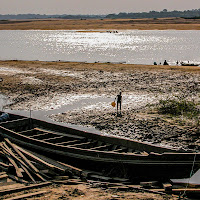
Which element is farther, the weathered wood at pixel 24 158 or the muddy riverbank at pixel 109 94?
the muddy riverbank at pixel 109 94

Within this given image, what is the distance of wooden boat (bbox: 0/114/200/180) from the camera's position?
1237 centimetres

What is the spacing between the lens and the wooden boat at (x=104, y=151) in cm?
1237

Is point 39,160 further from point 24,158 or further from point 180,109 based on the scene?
point 180,109

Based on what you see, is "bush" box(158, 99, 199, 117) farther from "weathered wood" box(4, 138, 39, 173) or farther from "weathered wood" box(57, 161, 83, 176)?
"weathered wood" box(4, 138, 39, 173)

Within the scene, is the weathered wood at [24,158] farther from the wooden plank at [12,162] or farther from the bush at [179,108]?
the bush at [179,108]

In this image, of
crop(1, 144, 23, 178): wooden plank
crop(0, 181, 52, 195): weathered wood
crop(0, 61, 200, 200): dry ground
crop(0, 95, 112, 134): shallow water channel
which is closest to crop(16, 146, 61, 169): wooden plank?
crop(1, 144, 23, 178): wooden plank

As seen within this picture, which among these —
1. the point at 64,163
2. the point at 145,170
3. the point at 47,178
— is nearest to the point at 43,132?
the point at 64,163

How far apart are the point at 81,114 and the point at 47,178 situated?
11.4 m

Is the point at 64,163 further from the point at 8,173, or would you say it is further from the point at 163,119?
the point at 163,119

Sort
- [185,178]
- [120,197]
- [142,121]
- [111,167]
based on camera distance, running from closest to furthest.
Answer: [120,197]
[185,178]
[111,167]
[142,121]

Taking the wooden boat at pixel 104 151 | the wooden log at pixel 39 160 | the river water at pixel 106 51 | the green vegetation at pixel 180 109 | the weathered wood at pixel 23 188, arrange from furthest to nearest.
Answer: the river water at pixel 106 51
the green vegetation at pixel 180 109
the wooden log at pixel 39 160
the wooden boat at pixel 104 151
the weathered wood at pixel 23 188

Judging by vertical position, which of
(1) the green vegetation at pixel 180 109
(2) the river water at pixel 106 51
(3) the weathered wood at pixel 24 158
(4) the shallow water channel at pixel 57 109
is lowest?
(4) the shallow water channel at pixel 57 109

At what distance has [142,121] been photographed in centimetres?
2206

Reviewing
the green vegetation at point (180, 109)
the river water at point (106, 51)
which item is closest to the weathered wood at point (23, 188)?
the green vegetation at point (180, 109)
